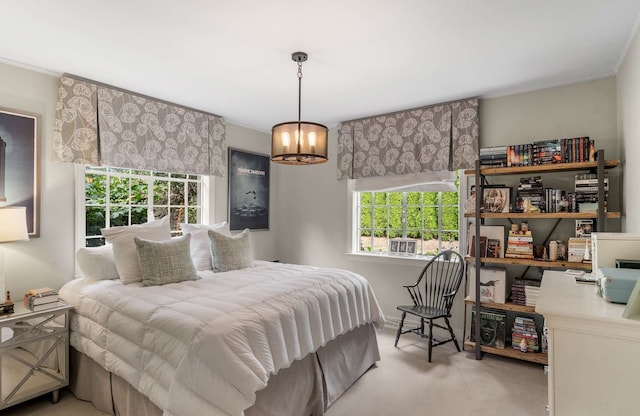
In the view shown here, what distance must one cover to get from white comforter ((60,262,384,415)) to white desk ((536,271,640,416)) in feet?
4.17

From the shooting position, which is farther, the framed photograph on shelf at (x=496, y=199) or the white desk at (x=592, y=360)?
the framed photograph on shelf at (x=496, y=199)

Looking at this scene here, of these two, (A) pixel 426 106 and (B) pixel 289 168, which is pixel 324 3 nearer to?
(A) pixel 426 106

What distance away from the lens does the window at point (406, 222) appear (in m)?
3.81

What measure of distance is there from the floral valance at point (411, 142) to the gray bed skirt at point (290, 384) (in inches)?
79.5

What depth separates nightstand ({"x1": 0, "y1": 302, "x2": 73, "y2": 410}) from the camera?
2148 millimetres

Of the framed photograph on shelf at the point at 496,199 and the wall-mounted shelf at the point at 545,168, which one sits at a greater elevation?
the wall-mounted shelf at the point at 545,168

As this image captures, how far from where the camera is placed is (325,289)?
249 cm

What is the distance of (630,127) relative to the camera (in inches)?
94.5

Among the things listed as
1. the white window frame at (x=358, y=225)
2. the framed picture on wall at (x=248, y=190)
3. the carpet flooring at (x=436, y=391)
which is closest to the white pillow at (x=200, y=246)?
the framed picture on wall at (x=248, y=190)

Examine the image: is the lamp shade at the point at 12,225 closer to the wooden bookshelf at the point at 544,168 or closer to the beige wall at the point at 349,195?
the beige wall at the point at 349,195

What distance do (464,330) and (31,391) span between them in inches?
142

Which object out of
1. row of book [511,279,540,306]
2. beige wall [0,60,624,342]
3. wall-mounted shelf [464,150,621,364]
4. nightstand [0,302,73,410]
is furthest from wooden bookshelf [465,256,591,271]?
nightstand [0,302,73,410]

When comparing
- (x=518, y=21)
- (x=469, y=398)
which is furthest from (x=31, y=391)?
(x=518, y=21)

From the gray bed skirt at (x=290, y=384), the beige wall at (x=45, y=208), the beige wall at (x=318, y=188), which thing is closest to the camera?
the gray bed skirt at (x=290, y=384)
